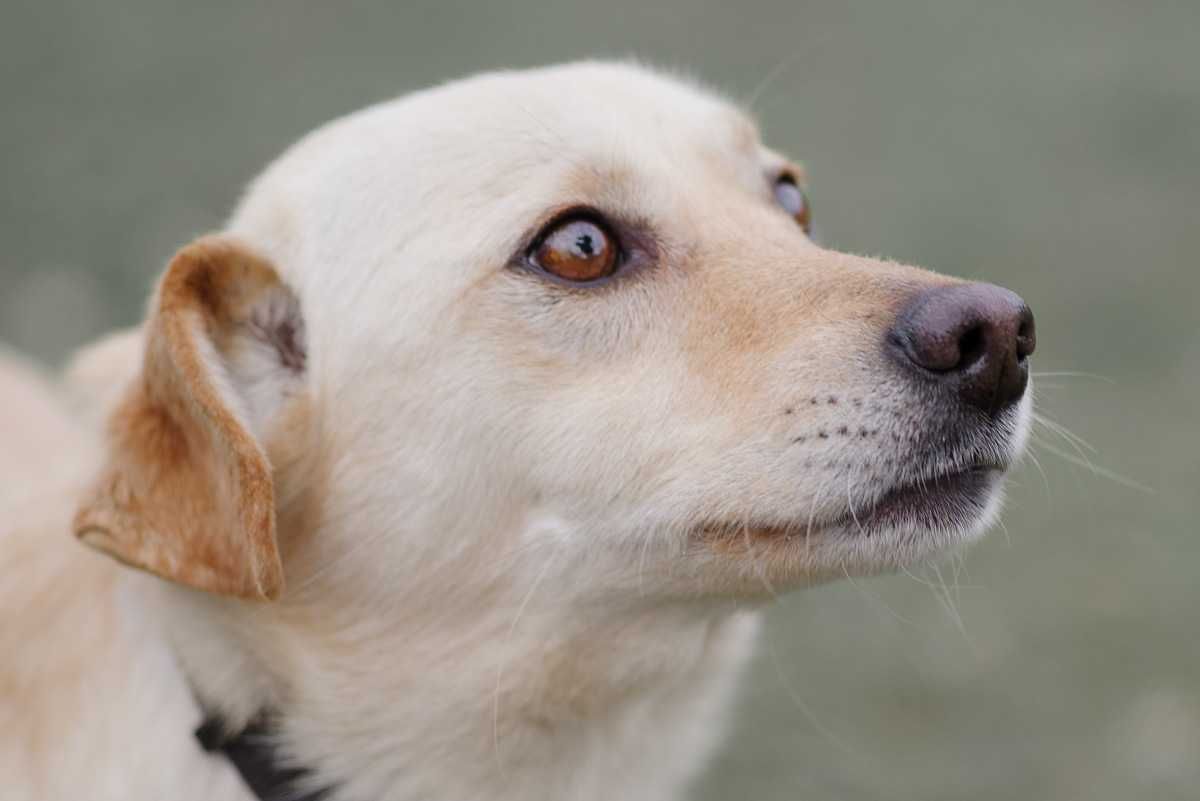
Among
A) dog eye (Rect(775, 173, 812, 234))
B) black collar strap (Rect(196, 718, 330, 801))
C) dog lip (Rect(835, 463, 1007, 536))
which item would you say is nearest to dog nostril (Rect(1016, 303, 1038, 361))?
dog lip (Rect(835, 463, 1007, 536))

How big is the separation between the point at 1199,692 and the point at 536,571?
3268 millimetres

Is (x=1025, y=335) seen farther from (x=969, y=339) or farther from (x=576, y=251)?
(x=576, y=251)

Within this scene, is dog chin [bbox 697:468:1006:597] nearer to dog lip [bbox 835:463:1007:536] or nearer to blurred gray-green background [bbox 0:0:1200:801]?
dog lip [bbox 835:463:1007:536]

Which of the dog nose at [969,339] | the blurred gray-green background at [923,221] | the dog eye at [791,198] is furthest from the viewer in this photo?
the blurred gray-green background at [923,221]

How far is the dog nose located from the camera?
2.53 meters

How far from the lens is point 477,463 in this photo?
2.81 m

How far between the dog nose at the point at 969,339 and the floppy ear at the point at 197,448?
1.20m

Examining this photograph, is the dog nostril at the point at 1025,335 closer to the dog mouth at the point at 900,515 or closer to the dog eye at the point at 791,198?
the dog mouth at the point at 900,515

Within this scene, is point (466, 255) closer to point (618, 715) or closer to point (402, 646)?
point (402, 646)

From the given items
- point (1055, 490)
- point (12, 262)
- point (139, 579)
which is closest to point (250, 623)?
point (139, 579)

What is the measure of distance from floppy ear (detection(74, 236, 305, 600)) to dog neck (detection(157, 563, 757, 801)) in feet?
0.72

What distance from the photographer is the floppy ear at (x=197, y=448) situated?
2688mm

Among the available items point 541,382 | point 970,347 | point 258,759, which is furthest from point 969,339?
point 258,759

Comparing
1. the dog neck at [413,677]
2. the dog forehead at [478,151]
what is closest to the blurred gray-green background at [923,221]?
the dog neck at [413,677]
